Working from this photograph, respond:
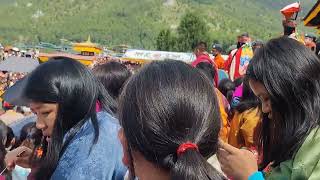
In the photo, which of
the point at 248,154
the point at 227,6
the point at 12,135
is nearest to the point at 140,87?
the point at 248,154

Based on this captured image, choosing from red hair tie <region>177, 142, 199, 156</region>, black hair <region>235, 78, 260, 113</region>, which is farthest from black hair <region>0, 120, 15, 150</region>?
red hair tie <region>177, 142, 199, 156</region>

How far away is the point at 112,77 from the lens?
3609mm

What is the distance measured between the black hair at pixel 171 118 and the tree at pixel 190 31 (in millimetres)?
55589

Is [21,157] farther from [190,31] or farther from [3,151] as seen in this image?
[190,31]

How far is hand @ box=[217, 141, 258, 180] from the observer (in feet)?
5.79

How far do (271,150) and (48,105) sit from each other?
3.23 ft

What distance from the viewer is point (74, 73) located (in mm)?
2328

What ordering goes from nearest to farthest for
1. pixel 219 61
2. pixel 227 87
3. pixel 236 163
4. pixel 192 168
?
pixel 192 168
pixel 236 163
pixel 227 87
pixel 219 61

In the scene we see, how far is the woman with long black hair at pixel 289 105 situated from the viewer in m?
1.91

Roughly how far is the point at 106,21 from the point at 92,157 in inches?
5329

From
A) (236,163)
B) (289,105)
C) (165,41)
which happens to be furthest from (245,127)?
(165,41)

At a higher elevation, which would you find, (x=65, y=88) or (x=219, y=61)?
(x=65, y=88)

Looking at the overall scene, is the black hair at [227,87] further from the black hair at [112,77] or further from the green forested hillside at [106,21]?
the green forested hillside at [106,21]

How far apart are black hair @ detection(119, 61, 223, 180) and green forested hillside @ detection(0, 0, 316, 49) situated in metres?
113
